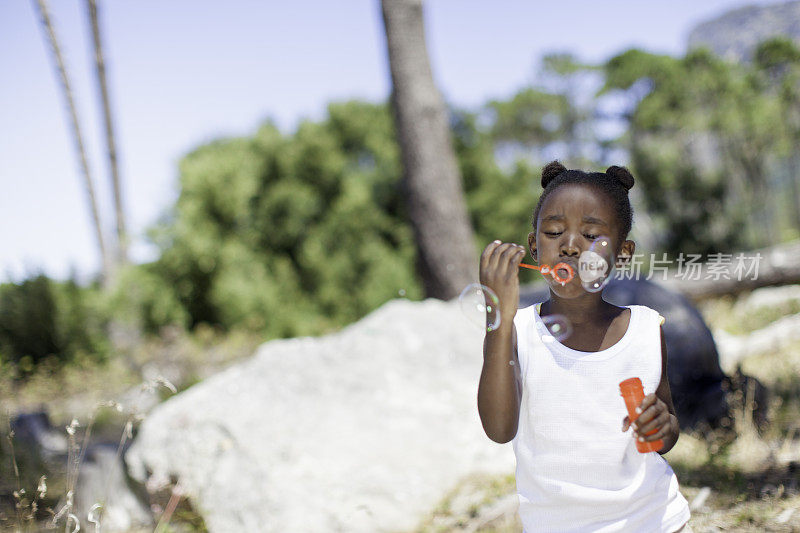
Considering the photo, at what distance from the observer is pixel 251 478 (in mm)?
3672

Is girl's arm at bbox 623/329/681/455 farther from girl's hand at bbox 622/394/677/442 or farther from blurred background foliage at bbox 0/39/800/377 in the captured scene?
blurred background foliage at bbox 0/39/800/377

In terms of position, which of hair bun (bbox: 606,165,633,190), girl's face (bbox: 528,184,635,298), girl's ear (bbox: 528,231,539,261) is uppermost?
hair bun (bbox: 606,165,633,190)

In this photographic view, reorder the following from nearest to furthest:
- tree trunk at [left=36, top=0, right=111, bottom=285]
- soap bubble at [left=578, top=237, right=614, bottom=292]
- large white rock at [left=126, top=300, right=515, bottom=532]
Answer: soap bubble at [left=578, top=237, right=614, bottom=292] → large white rock at [left=126, top=300, right=515, bottom=532] → tree trunk at [left=36, top=0, right=111, bottom=285]

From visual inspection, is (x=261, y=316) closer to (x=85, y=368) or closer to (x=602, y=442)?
(x=85, y=368)

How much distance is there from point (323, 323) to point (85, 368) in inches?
168

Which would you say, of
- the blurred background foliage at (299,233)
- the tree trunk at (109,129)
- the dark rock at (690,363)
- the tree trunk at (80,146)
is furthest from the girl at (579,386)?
the tree trunk at (80,146)

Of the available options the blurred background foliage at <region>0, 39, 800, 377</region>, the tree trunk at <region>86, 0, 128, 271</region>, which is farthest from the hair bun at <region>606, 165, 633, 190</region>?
the tree trunk at <region>86, 0, 128, 271</region>

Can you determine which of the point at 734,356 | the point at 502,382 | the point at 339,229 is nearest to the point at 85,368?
the point at 339,229

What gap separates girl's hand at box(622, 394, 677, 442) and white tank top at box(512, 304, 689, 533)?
58 mm

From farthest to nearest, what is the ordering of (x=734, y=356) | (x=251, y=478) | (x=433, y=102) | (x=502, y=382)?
1. (x=433, y=102)
2. (x=734, y=356)
3. (x=251, y=478)
4. (x=502, y=382)

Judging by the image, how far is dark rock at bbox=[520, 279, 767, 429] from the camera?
403cm

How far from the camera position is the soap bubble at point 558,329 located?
1.62 m

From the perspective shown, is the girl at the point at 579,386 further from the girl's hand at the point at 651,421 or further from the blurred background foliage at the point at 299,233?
the blurred background foliage at the point at 299,233

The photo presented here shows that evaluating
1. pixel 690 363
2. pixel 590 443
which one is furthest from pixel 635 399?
pixel 690 363
